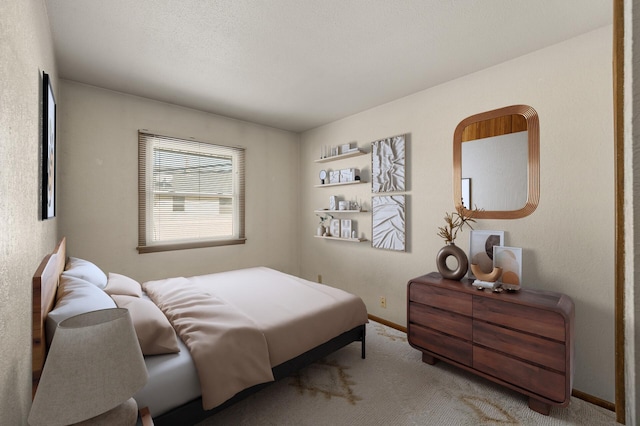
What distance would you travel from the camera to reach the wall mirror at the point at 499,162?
236 centimetres

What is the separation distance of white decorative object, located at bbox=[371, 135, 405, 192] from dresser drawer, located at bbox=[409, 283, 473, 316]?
1187 millimetres

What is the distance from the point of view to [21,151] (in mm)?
1073

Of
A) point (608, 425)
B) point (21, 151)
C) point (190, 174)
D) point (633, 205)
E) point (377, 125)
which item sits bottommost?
point (608, 425)

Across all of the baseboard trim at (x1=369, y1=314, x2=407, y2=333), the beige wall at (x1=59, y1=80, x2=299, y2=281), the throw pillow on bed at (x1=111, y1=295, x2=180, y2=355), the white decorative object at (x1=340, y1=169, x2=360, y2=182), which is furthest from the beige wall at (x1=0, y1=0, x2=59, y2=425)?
the baseboard trim at (x1=369, y1=314, x2=407, y2=333)

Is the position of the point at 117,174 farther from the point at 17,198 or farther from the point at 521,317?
the point at 521,317

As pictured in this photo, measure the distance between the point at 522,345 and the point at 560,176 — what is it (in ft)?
4.36

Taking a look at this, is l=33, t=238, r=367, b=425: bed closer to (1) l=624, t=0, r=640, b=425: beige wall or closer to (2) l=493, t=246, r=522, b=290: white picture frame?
(2) l=493, t=246, r=522, b=290: white picture frame

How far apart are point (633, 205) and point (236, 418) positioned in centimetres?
226

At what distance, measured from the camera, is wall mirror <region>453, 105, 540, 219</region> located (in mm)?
2361

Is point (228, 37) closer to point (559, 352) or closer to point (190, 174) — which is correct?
point (190, 174)

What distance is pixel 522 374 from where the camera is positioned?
6.47 ft

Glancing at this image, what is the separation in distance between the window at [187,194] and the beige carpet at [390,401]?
218cm

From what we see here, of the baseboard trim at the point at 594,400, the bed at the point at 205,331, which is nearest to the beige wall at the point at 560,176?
the baseboard trim at the point at 594,400

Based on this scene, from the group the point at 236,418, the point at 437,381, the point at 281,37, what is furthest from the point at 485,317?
the point at 281,37
